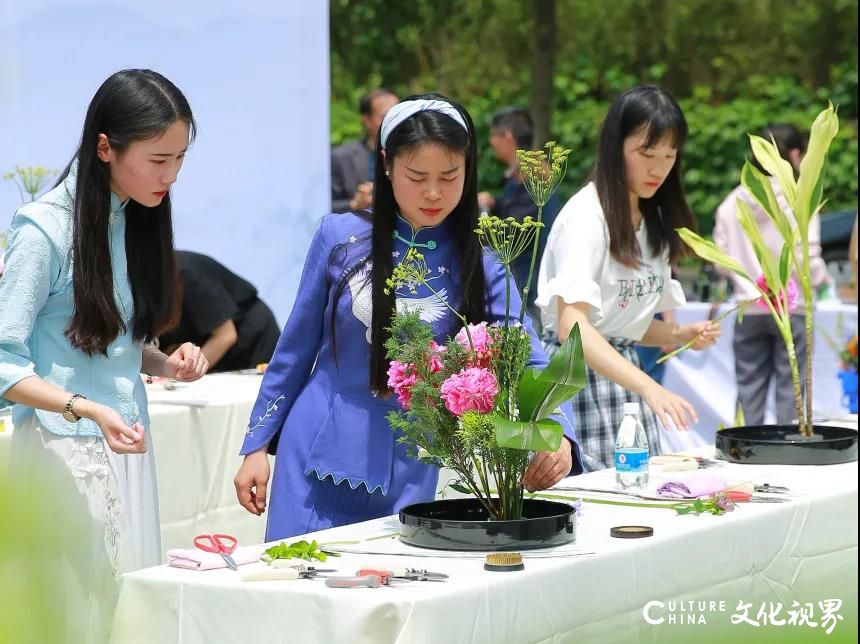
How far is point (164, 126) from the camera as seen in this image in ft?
6.57

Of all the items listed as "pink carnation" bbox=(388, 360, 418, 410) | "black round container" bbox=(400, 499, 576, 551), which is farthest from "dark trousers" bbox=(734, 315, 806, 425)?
"pink carnation" bbox=(388, 360, 418, 410)

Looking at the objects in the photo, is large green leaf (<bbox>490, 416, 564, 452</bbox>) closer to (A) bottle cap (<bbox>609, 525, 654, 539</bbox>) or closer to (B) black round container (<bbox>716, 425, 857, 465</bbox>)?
(A) bottle cap (<bbox>609, 525, 654, 539</bbox>)

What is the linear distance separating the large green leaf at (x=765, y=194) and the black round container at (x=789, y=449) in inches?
18.2

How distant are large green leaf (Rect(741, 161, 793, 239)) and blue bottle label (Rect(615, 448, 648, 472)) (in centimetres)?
75

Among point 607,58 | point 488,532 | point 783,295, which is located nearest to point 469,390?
point 488,532

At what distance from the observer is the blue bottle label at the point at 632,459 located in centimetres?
246

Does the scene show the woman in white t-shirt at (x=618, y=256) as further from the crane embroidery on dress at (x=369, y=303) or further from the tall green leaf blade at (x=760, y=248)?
the crane embroidery on dress at (x=369, y=303)

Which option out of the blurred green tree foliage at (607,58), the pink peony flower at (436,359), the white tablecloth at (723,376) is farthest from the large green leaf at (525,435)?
the blurred green tree foliage at (607,58)

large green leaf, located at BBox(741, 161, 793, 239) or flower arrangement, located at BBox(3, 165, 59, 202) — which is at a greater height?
flower arrangement, located at BBox(3, 165, 59, 202)

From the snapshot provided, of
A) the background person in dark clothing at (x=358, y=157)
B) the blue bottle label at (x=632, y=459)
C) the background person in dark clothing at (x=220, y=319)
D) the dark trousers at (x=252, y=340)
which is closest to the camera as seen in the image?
the blue bottle label at (x=632, y=459)

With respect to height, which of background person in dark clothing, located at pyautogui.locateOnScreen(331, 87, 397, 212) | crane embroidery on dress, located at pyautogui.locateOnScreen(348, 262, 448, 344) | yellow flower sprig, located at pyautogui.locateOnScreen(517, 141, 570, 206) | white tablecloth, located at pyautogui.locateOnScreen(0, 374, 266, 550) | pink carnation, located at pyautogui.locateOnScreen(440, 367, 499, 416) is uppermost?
background person in dark clothing, located at pyautogui.locateOnScreen(331, 87, 397, 212)

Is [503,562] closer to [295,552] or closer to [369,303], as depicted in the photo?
[295,552]

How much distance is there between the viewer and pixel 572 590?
5.84 ft

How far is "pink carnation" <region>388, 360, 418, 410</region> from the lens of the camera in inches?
72.6
